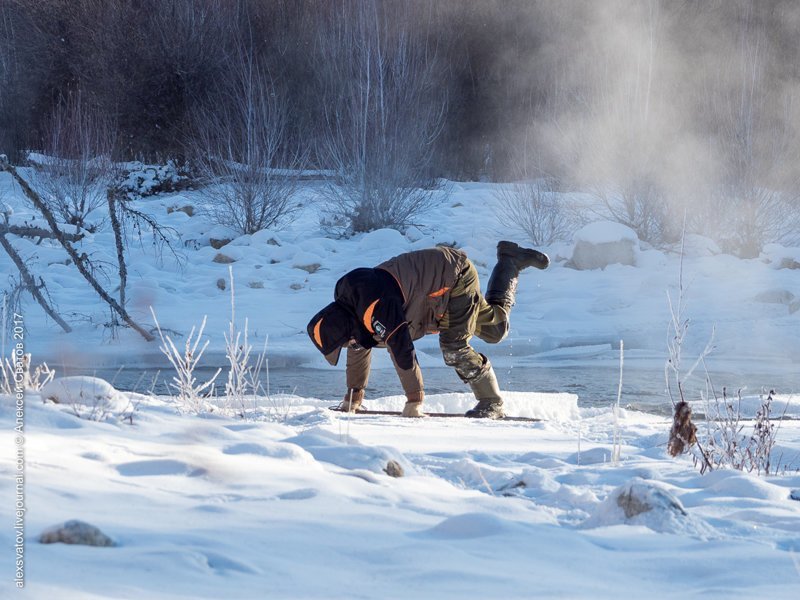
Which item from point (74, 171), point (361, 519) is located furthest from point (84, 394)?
point (74, 171)

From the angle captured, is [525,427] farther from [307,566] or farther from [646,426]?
[307,566]

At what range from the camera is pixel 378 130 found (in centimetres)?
1744

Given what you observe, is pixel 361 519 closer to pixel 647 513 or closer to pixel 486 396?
pixel 647 513

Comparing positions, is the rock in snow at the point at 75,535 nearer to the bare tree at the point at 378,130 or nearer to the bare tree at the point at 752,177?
the bare tree at the point at 752,177

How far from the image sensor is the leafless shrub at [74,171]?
56.9 feet

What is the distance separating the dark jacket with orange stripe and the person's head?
0.13ft

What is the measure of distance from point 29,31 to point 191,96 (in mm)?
5432

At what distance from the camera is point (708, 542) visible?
2.46 meters

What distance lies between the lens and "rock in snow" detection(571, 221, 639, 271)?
15336 millimetres

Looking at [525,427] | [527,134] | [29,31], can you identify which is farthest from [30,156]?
[525,427]

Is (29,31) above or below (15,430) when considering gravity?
above

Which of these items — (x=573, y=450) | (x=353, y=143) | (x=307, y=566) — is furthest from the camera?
(x=353, y=143)

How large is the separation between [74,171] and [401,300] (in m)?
13.4

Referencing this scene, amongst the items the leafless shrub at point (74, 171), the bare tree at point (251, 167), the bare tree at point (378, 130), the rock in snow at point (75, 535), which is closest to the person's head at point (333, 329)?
the rock in snow at point (75, 535)
